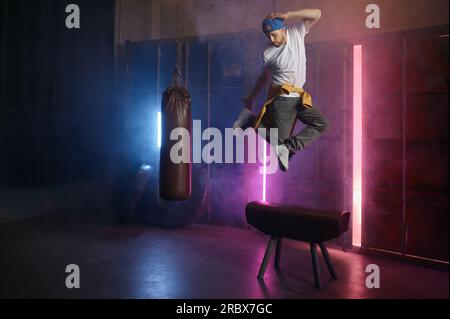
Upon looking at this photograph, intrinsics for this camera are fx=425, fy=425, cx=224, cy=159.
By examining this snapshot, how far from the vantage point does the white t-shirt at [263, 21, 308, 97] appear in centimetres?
402

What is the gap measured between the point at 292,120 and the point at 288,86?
38cm

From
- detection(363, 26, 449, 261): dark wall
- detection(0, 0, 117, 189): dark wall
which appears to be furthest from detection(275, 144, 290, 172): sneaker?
detection(0, 0, 117, 189): dark wall

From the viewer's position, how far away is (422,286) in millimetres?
4434

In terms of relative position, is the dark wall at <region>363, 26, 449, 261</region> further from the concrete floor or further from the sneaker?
the sneaker

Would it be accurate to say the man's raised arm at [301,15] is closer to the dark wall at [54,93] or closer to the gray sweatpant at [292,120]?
the gray sweatpant at [292,120]

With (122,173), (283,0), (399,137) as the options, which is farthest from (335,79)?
(122,173)

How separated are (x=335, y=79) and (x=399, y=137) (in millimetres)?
1214

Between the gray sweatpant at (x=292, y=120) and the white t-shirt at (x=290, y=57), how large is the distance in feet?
0.38

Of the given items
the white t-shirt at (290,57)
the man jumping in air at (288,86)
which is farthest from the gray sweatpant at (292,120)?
the white t-shirt at (290,57)

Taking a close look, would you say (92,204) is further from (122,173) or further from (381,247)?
(381,247)

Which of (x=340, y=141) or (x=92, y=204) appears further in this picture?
(x=92, y=204)

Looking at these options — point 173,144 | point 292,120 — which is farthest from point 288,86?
point 173,144

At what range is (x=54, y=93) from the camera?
24.0 ft
